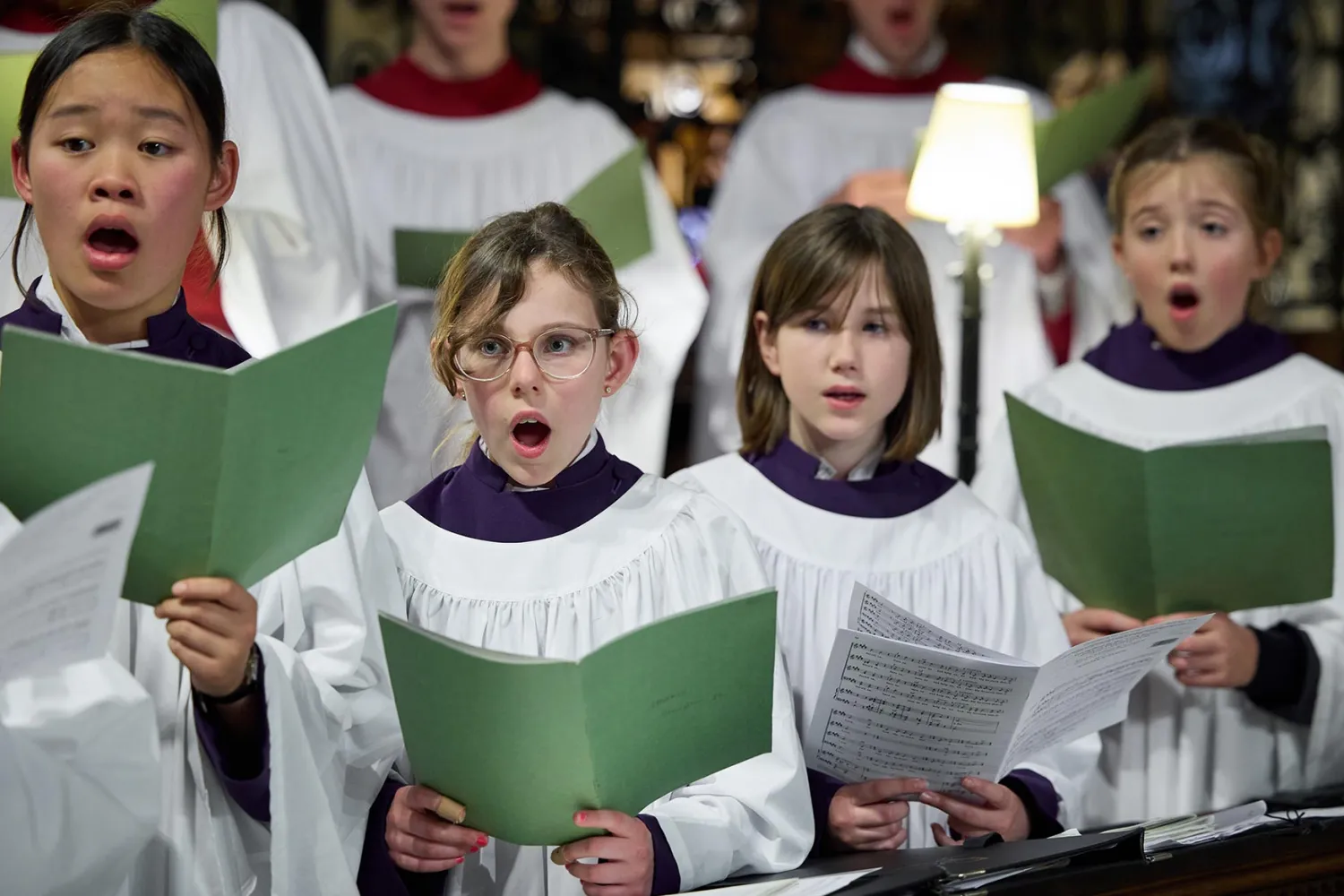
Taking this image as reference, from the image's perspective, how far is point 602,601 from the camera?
2.46 metres

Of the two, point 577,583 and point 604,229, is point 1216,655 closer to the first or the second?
point 577,583

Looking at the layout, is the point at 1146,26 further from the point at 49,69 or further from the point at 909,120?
the point at 49,69

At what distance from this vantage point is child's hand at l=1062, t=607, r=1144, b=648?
2.97 meters

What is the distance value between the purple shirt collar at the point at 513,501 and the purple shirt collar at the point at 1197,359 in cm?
138

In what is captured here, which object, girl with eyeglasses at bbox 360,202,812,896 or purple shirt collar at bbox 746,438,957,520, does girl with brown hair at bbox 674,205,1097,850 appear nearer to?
purple shirt collar at bbox 746,438,957,520

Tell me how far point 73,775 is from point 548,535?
2.46 feet

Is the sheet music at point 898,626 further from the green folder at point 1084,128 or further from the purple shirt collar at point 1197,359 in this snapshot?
the green folder at point 1084,128

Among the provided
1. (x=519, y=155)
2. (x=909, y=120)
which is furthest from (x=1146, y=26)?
(x=519, y=155)

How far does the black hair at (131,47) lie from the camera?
87.9 inches

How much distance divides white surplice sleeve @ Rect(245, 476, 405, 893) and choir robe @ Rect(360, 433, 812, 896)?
8 centimetres

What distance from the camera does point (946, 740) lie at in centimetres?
244

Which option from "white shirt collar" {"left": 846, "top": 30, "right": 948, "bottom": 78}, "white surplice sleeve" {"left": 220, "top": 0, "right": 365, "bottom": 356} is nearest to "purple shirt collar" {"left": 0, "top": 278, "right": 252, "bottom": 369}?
"white surplice sleeve" {"left": 220, "top": 0, "right": 365, "bottom": 356}

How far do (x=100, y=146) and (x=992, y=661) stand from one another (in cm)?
132

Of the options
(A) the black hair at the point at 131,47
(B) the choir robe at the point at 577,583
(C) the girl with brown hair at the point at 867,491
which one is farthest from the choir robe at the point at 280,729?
(C) the girl with brown hair at the point at 867,491
